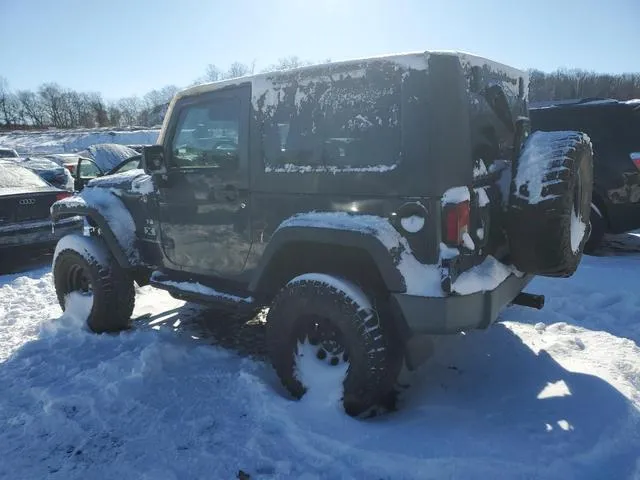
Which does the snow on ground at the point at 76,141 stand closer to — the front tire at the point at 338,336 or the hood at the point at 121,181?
the hood at the point at 121,181

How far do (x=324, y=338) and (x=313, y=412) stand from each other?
43cm

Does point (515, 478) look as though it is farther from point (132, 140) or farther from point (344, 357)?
point (132, 140)

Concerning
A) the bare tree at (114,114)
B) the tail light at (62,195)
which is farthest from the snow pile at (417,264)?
the bare tree at (114,114)

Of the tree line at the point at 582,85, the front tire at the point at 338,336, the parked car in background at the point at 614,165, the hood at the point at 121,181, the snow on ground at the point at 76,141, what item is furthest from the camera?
the tree line at the point at 582,85

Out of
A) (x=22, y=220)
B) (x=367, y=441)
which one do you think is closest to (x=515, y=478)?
(x=367, y=441)

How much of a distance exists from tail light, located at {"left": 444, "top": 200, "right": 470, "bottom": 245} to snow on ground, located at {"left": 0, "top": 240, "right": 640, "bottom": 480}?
1.07 metres

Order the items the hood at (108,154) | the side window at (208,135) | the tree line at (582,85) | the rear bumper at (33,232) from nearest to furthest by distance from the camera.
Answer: the side window at (208,135), the rear bumper at (33,232), the hood at (108,154), the tree line at (582,85)

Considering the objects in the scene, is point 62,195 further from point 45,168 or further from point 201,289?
point 201,289

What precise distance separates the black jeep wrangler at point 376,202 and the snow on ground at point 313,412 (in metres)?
0.35

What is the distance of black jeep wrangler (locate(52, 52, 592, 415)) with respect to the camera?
258cm

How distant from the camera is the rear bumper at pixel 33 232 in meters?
6.74

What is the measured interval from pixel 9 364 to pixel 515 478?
3.61m

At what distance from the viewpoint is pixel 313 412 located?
9.55ft

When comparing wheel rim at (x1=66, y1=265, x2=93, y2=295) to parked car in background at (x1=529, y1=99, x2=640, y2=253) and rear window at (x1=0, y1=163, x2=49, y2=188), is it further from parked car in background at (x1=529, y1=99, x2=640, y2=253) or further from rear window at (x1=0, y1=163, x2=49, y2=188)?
parked car in background at (x1=529, y1=99, x2=640, y2=253)
